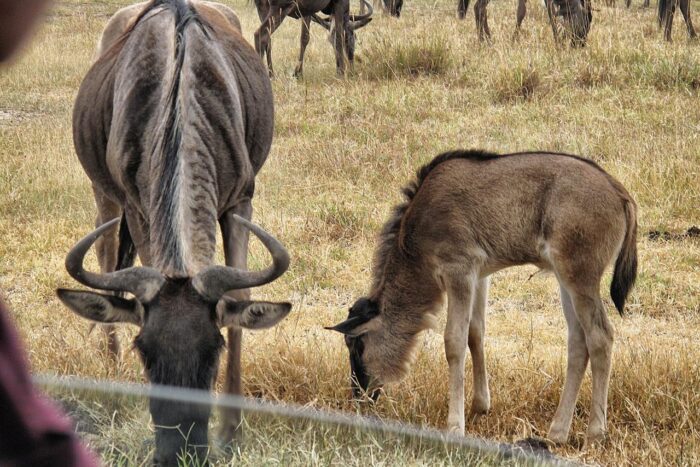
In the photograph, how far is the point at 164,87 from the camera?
451 centimetres

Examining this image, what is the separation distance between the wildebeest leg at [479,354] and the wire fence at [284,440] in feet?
3.13

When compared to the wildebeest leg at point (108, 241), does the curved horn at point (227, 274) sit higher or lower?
higher

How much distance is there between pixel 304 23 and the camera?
13602 mm

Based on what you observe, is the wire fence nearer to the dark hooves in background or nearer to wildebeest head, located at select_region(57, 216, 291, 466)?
wildebeest head, located at select_region(57, 216, 291, 466)

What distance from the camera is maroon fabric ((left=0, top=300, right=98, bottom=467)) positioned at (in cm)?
52

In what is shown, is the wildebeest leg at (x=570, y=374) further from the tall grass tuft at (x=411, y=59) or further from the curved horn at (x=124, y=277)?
the tall grass tuft at (x=411, y=59)

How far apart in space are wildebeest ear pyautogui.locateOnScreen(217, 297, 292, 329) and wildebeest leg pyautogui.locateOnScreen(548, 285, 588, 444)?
1.44 m

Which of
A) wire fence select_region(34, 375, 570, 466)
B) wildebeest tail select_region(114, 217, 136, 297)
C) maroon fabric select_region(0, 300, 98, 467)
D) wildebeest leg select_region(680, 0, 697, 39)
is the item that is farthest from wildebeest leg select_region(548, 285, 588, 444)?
wildebeest leg select_region(680, 0, 697, 39)

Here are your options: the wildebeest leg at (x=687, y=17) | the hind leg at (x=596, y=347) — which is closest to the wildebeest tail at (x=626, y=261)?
the hind leg at (x=596, y=347)

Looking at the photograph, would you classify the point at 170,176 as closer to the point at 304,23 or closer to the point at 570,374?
the point at 570,374

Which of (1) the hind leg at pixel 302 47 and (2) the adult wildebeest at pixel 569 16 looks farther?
(1) the hind leg at pixel 302 47

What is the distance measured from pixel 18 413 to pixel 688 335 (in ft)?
18.1

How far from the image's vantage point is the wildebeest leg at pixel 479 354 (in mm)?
4723

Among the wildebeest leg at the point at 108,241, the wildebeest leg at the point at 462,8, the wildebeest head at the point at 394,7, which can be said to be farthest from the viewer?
the wildebeest head at the point at 394,7
